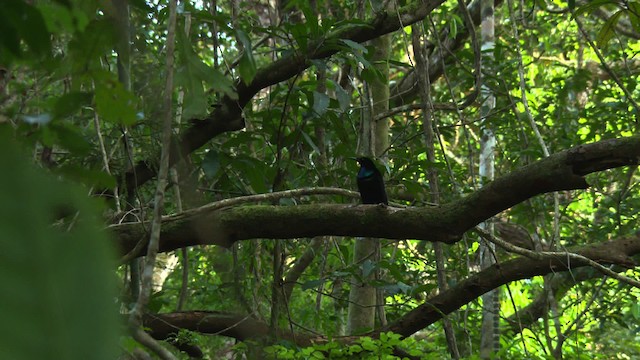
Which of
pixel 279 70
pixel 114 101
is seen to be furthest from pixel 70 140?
pixel 279 70

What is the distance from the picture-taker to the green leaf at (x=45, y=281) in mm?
184

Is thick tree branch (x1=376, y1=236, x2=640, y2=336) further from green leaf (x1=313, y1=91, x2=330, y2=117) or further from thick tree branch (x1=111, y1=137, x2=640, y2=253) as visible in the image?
green leaf (x1=313, y1=91, x2=330, y2=117)

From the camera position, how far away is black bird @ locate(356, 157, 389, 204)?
361 centimetres

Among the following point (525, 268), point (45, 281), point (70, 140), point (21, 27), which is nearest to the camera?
point (45, 281)

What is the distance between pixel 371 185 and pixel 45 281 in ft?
11.3

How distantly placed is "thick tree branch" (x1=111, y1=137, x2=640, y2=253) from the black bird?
2.53ft

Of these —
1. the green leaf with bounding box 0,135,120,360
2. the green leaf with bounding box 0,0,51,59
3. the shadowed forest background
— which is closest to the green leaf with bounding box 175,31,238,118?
the shadowed forest background

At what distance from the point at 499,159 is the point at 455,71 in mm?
1147

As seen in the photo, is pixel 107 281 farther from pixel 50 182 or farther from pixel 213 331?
pixel 213 331

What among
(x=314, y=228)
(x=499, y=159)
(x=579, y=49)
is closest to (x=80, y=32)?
(x=314, y=228)

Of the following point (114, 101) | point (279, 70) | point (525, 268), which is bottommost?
point (114, 101)

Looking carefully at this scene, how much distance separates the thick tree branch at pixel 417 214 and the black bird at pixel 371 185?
772mm

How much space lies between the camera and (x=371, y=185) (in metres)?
3.62

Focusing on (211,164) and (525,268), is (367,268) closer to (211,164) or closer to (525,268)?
(525,268)
